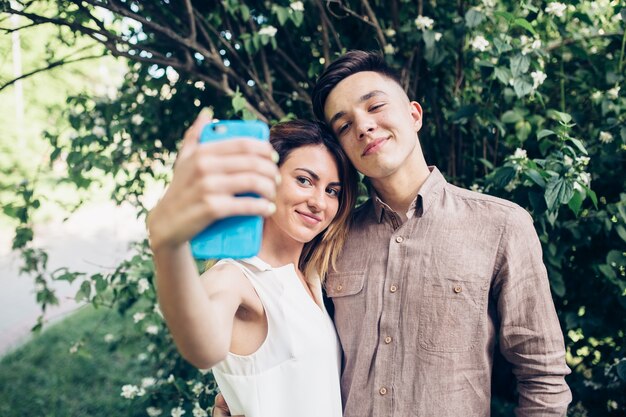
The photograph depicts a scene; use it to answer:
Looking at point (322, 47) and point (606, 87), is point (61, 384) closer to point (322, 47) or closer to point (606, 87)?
point (322, 47)

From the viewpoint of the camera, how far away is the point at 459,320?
1.71 meters

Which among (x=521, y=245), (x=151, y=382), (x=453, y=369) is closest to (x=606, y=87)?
(x=521, y=245)

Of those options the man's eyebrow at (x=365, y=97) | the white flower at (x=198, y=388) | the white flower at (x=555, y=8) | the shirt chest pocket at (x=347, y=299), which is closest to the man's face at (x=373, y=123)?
the man's eyebrow at (x=365, y=97)

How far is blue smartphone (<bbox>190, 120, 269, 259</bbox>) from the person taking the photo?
95cm

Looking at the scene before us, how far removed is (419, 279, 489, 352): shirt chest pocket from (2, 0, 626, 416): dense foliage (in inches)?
18.2

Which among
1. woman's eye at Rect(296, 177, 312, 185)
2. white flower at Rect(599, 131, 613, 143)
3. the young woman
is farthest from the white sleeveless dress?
white flower at Rect(599, 131, 613, 143)

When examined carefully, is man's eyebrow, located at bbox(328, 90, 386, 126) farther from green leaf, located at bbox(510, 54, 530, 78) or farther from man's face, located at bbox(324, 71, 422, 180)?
green leaf, located at bbox(510, 54, 530, 78)

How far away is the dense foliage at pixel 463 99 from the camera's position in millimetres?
2186

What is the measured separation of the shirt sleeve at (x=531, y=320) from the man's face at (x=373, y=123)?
1.46 feet

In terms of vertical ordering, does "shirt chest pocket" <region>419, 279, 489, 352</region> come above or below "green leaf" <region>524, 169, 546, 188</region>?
below

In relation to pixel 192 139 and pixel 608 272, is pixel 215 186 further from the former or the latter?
pixel 608 272

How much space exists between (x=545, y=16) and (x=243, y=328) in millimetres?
2070

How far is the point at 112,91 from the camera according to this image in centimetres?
356

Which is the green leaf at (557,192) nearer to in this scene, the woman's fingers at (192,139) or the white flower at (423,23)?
the white flower at (423,23)
